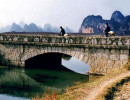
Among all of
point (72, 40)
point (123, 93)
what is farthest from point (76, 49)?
point (123, 93)

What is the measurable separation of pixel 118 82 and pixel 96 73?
15.3 feet

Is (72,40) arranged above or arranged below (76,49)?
above

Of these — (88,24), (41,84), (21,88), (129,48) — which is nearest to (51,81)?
(41,84)

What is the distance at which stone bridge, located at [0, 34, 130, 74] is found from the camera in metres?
11.8

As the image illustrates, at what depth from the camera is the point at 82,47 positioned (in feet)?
41.8

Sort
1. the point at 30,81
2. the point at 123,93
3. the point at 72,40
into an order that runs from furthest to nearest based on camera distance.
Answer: the point at 72,40, the point at 30,81, the point at 123,93

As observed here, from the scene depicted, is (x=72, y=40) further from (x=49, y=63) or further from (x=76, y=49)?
(x=49, y=63)

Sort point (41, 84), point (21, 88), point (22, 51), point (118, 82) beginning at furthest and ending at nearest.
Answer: point (22, 51), point (41, 84), point (21, 88), point (118, 82)

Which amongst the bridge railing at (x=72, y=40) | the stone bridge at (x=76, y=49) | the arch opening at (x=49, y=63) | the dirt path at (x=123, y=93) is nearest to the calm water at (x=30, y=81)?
the stone bridge at (x=76, y=49)

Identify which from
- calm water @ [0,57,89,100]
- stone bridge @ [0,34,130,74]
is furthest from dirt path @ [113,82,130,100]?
stone bridge @ [0,34,130,74]

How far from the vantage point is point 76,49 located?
42.5 ft

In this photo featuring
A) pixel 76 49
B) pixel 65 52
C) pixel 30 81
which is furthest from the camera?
pixel 65 52

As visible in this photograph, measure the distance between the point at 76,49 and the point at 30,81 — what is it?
3.23 m

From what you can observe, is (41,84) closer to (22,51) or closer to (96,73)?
(96,73)
